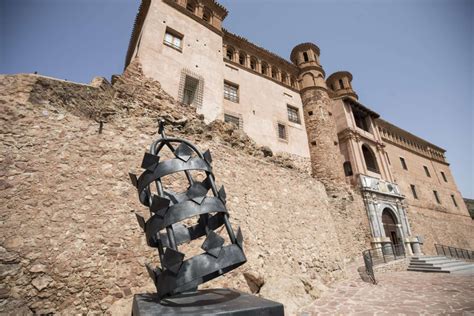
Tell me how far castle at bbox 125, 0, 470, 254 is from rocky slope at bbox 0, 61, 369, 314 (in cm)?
275

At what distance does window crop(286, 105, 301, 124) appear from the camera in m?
15.0

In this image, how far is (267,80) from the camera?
606 inches

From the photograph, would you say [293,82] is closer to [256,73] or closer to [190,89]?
[256,73]

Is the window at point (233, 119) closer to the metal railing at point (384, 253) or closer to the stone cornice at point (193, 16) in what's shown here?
the stone cornice at point (193, 16)

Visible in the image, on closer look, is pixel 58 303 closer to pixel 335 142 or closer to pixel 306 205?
pixel 306 205

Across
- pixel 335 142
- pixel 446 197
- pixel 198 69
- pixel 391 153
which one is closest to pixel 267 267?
pixel 198 69

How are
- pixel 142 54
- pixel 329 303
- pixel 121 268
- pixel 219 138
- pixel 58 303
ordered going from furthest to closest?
pixel 142 54 < pixel 219 138 < pixel 329 303 < pixel 121 268 < pixel 58 303

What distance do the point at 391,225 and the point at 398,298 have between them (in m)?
11.6

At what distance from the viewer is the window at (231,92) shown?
12.8m

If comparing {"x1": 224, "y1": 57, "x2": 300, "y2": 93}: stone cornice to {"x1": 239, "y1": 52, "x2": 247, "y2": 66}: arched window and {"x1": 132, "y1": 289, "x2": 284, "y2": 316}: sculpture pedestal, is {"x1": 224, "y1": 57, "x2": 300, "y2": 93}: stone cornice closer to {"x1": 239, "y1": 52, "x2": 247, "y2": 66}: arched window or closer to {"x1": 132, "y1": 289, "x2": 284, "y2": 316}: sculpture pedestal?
{"x1": 239, "y1": 52, "x2": 247, "y2": 66}: arched window

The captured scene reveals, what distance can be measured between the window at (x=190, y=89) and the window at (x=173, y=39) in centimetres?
173

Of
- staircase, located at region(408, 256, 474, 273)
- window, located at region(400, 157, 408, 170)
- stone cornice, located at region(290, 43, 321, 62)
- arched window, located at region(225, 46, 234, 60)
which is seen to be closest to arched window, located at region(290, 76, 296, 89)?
stone cornice, located at region(290, 43, 321, 62)

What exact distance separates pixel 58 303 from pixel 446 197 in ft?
112

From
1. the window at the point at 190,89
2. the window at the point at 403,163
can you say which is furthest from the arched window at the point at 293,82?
the window at the point at 403,163
